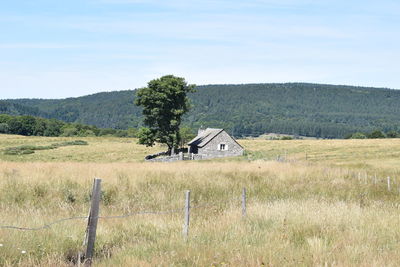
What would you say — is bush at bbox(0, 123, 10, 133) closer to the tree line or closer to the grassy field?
the tree line

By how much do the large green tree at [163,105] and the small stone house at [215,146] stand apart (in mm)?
7345

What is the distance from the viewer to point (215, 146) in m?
67.9

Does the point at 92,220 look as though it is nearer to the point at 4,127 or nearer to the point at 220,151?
the point at 220,151

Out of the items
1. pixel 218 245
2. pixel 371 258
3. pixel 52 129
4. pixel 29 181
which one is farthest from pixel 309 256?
pixel 52 129

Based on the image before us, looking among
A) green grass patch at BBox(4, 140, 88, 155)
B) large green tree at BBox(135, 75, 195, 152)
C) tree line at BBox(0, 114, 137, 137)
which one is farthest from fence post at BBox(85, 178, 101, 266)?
tree line at BBox(0, 114, 137, 137)

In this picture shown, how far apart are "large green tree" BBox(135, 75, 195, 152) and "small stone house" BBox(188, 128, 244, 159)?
7.35 m

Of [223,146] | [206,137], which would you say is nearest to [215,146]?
[223,146]

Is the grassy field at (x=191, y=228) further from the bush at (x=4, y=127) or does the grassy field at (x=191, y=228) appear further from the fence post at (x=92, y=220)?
the bush at (x=4, y=127)

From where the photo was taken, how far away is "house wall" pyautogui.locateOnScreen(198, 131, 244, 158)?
6719cm

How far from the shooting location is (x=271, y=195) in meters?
17.6

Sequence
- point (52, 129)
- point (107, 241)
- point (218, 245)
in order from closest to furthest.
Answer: point (218, 245)
point (107, 241)
point (52, 129)

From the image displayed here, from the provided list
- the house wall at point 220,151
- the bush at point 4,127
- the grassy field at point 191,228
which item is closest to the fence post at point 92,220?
the grassy field at point 191,228

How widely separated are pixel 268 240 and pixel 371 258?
6.01 ft

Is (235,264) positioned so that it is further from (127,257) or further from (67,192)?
(67,192)
